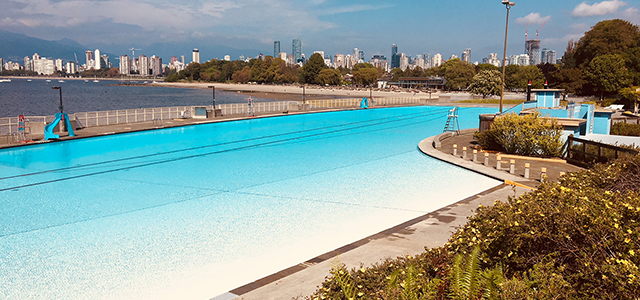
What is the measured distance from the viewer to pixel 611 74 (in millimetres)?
88000

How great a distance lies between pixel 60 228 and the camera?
494 inches

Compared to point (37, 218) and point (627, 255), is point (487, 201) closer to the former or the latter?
point (627, 255)

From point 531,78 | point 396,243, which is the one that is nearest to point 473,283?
point 396,243

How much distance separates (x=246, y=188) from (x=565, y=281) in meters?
13.0

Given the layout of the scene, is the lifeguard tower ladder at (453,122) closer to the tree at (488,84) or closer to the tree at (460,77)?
the tree at (488,84)

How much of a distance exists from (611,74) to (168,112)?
81.9 m

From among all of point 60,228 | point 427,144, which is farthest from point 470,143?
point 60,228

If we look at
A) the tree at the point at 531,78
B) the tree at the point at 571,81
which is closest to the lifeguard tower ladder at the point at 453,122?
the tree at the point at 571,81

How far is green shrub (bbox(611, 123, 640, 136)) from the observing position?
1154 inches

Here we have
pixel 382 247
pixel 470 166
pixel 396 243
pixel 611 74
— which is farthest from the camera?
pixel 611 74

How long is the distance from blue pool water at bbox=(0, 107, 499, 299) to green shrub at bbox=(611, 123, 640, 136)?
506 inches

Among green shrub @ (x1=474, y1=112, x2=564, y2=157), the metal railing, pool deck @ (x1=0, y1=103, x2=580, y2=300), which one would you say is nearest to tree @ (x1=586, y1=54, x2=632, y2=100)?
green shrub @ (x1=474, y1=112, x2=564, y2=157)

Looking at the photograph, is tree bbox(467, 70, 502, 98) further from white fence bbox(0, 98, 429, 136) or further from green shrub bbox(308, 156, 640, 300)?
green shrub bbox(308, 156, 640, 300)

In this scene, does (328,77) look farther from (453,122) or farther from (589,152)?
(589,152)
